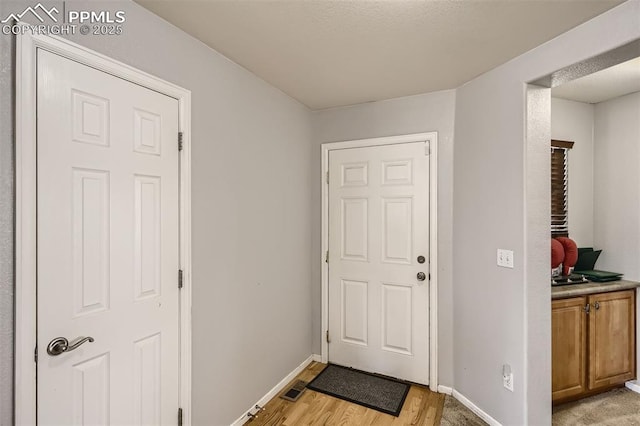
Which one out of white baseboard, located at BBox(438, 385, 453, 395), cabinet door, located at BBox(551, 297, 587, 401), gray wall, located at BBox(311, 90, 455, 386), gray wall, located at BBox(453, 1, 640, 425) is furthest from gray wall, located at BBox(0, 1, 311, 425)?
cabinet door, located at BBox(551, 297, 587, 401)

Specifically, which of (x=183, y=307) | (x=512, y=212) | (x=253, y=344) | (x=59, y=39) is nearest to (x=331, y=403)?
(x=253, y=344)

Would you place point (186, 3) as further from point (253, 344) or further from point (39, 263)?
point (253, 344)

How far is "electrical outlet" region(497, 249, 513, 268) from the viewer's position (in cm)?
205

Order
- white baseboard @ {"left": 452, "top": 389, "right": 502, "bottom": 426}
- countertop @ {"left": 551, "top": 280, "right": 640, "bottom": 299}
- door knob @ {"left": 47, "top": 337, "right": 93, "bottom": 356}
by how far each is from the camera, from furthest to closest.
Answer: countertop @ {"left": 551, "top": 280, "right": 640, "bottom": 299}
white baseboard @ {"left": 452, "top": 389, "right": 502, "bottom": 426}
door knob @ {"left": 47, "top": 337, "right": 93, "bottom": 356}

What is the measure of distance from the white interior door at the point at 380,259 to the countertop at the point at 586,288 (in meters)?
0.95

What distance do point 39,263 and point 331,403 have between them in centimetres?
216

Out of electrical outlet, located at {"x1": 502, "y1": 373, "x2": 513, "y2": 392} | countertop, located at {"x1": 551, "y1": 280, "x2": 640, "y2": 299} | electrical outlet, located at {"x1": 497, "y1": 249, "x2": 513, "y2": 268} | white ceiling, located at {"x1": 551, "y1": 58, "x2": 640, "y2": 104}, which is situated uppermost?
white ceiling, located at {"x1": 551, "y1": 58, "x2": 640, "y2": 104}

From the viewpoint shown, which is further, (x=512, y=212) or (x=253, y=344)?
(x=253, y=344)

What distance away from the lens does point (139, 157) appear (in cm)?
151

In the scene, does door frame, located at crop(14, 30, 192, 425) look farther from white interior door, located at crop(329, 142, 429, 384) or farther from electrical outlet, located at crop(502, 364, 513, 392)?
electrical outlet, located at crop(502, 364, 513, 392)

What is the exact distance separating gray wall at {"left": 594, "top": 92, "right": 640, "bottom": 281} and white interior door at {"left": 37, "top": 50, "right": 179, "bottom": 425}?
3654 millimetres

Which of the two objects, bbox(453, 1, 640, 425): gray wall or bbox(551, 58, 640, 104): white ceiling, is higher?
bbox(551, 58, 640, 104): white ceiling

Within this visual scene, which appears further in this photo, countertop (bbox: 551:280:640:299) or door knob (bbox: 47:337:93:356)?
countertop (bbox: 551:280:640:299)

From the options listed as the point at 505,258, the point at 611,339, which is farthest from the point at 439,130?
the point at 611,339
